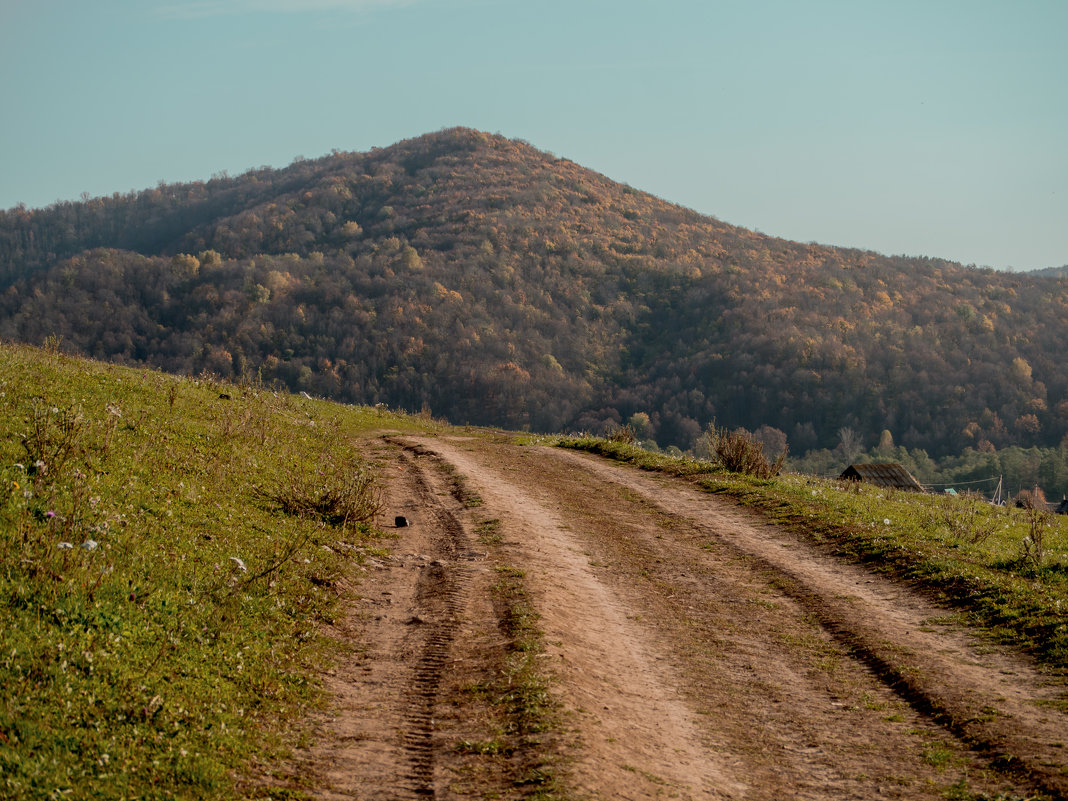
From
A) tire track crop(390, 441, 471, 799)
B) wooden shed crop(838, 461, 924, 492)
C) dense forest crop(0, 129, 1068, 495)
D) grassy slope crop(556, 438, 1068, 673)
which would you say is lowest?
tire track crop(390, 441, 471, 799)

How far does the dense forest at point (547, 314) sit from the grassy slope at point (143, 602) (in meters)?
44.4

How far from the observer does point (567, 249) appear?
112000 millimetres

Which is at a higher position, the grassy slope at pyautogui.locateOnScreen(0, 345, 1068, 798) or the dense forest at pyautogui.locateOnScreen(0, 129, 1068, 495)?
the dense forest at pyautogui.locateOnScreen(0, 129, 1068, 495)

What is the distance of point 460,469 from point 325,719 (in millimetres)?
11813

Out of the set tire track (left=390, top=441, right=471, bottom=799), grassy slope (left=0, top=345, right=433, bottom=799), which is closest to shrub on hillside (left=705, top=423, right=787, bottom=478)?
tire track (left=390, top=441, right=471, bottom=799)

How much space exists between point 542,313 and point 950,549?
3341 inches

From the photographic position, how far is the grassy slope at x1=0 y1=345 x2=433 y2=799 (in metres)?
4.55

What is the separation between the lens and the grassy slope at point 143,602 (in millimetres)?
4555

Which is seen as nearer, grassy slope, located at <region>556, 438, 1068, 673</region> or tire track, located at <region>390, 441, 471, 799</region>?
tire track, located at <region>390, 441, 471, 799</region>

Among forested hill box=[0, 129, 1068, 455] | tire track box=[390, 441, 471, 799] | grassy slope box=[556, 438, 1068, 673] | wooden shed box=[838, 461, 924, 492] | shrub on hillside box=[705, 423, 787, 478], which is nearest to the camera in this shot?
tire track box=[390, 441, 471, 799]

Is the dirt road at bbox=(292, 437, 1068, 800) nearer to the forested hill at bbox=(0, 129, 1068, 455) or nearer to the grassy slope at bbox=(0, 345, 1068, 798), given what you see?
the grassy slope at bbox=(0, 345, 1068, 798)

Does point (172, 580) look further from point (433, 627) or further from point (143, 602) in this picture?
point (433, 627)

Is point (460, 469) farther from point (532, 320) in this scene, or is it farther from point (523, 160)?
point (523, 160)

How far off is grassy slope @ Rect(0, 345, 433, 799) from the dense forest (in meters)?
44.4
